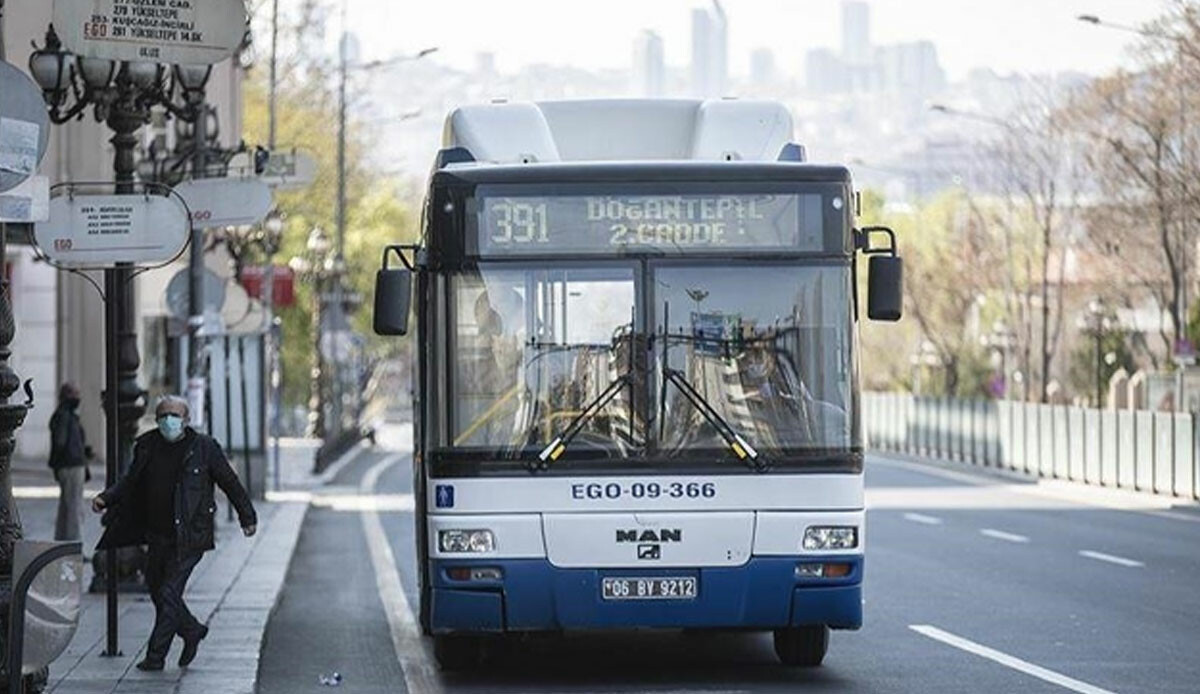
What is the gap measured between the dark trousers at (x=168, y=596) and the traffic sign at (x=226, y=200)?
435 centimetres

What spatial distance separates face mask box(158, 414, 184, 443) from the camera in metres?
16.5

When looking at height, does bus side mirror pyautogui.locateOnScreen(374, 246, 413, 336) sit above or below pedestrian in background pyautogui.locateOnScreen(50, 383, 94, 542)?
above

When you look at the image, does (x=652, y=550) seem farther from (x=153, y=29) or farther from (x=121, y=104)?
(x=121, y=104)

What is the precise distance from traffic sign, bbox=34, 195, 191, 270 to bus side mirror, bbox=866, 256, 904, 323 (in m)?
4.09

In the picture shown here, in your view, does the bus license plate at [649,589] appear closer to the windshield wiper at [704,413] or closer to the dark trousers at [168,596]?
the windshield wiper at [704,413]

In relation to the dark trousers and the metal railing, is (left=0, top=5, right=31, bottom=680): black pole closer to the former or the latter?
the dark trousers

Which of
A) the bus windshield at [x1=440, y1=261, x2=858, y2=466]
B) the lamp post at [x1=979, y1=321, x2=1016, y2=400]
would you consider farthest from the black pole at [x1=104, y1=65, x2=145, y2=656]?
the lamp post at [x1=979, y1=321, x2=1016, y2=400]

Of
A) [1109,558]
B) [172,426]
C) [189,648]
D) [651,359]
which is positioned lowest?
[1109,558]

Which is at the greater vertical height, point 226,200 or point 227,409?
point 226,200

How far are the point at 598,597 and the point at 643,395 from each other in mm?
1174

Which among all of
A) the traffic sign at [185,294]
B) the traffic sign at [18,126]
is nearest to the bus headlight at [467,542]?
the traffic sign at [18,126]

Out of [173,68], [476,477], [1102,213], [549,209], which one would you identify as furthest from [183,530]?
[1102,213]

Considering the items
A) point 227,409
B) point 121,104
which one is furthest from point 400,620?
point 227,409

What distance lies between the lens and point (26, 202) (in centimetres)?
1189
